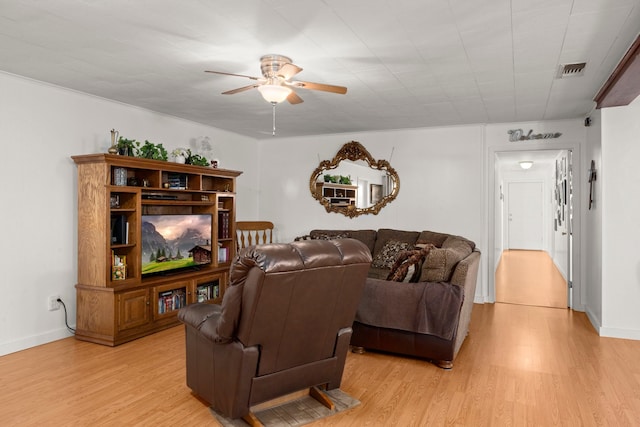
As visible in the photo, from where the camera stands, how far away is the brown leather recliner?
2.31m

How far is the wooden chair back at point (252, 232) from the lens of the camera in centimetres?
669

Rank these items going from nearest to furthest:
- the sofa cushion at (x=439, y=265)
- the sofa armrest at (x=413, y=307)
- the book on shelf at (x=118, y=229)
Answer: the sofa armrest at (x=413, y=307)
the sofa cushion at (x=439, y=265)
the book on shelf at (x=118, y=229)

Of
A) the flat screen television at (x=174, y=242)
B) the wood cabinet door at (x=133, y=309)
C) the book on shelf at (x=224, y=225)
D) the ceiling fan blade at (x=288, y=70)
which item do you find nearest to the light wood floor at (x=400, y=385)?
the wood cabinet door at (x=133, y=309)

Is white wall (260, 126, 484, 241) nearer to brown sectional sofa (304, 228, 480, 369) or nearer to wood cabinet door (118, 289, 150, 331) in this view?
brown sectional sofa (304, 228, 480, 369)

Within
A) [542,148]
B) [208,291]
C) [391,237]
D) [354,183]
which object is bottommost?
[208,291]

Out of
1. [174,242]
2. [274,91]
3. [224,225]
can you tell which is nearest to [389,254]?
[224,225]

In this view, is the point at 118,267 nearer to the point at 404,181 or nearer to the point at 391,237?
the point at 391,237

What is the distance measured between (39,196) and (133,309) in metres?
1.39

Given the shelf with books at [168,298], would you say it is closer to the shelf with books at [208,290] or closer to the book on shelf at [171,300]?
the book on shelf at [171,300]

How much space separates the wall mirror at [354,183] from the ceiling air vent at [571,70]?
117 inches

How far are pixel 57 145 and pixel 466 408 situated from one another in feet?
14.0

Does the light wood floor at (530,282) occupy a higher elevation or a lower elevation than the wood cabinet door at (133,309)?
lower

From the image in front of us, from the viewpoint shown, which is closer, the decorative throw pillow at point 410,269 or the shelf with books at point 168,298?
the decorative throw pillow at point 410,269

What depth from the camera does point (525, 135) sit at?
227 inches
